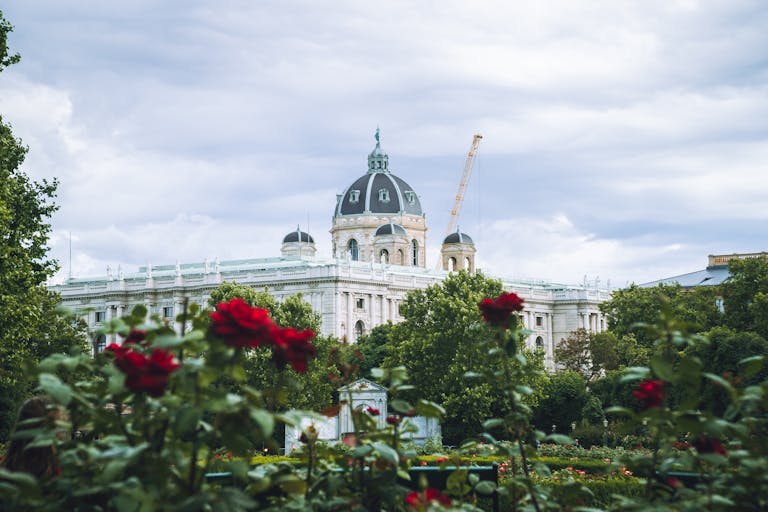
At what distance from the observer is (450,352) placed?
243 ft

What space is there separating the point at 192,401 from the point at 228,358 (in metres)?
0.39

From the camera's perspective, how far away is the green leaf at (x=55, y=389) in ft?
26.9

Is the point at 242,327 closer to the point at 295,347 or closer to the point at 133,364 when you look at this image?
the point at 295,347

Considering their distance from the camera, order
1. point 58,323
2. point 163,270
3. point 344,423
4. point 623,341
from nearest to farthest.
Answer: point 344,423 < point 58,323 < point 623,341 < point 163,270

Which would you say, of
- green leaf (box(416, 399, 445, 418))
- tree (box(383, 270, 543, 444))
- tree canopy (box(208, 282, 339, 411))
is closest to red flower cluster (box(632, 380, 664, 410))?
green leaf (box(416, 399, 445, 418))

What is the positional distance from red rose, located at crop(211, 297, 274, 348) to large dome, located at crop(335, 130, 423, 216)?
16463 cm

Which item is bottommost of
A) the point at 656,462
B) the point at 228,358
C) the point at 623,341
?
the point at 656,462

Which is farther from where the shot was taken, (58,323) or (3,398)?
(58,323)

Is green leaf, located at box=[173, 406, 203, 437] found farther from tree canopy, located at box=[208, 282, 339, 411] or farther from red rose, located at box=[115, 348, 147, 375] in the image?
tree canopy, located at box=[208, 282, 339, 411]

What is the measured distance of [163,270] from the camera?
14625cm

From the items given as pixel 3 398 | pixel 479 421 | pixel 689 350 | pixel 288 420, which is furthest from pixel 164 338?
pixel 479 421

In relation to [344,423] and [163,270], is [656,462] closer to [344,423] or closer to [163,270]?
[344,423]

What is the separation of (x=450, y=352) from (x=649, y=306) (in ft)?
98.4

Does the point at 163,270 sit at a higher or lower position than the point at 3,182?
higher
